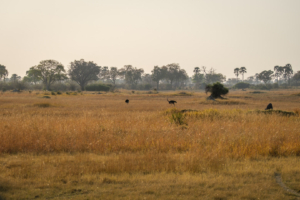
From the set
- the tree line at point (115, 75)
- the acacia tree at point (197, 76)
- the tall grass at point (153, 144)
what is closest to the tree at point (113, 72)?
the tree line at point (115, 75)

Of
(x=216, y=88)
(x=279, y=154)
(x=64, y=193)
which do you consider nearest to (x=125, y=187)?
(x=64, y=193)

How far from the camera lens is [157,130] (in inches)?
465

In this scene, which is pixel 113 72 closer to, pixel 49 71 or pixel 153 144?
pixel 49 71

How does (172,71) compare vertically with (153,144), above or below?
above

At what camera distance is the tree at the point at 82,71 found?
124 metres

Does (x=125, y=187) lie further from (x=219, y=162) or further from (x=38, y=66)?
(x=38, y=66)

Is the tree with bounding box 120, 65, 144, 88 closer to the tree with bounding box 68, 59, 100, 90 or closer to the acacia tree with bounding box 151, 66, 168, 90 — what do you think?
the acacia tree with bounding box 151, 66, 168, 90

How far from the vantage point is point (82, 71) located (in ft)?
411

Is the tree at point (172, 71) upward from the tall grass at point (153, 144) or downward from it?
upward

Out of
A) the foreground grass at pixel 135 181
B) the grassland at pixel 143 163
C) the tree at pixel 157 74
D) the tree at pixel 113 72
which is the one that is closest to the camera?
the foreground grass at pixel 135 181

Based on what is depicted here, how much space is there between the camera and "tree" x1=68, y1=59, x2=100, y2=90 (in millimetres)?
124188

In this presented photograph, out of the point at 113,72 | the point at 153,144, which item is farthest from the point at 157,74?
the point at 153,144

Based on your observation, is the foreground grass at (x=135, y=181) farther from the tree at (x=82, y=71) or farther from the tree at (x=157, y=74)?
the tree at (x=157, y=74)

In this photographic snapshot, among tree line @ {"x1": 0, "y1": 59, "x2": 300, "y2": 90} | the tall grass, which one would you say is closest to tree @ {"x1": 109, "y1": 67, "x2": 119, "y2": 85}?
tree line @ {"x1": 0, "y1": 59, "x2": 300, "y2": 90}
